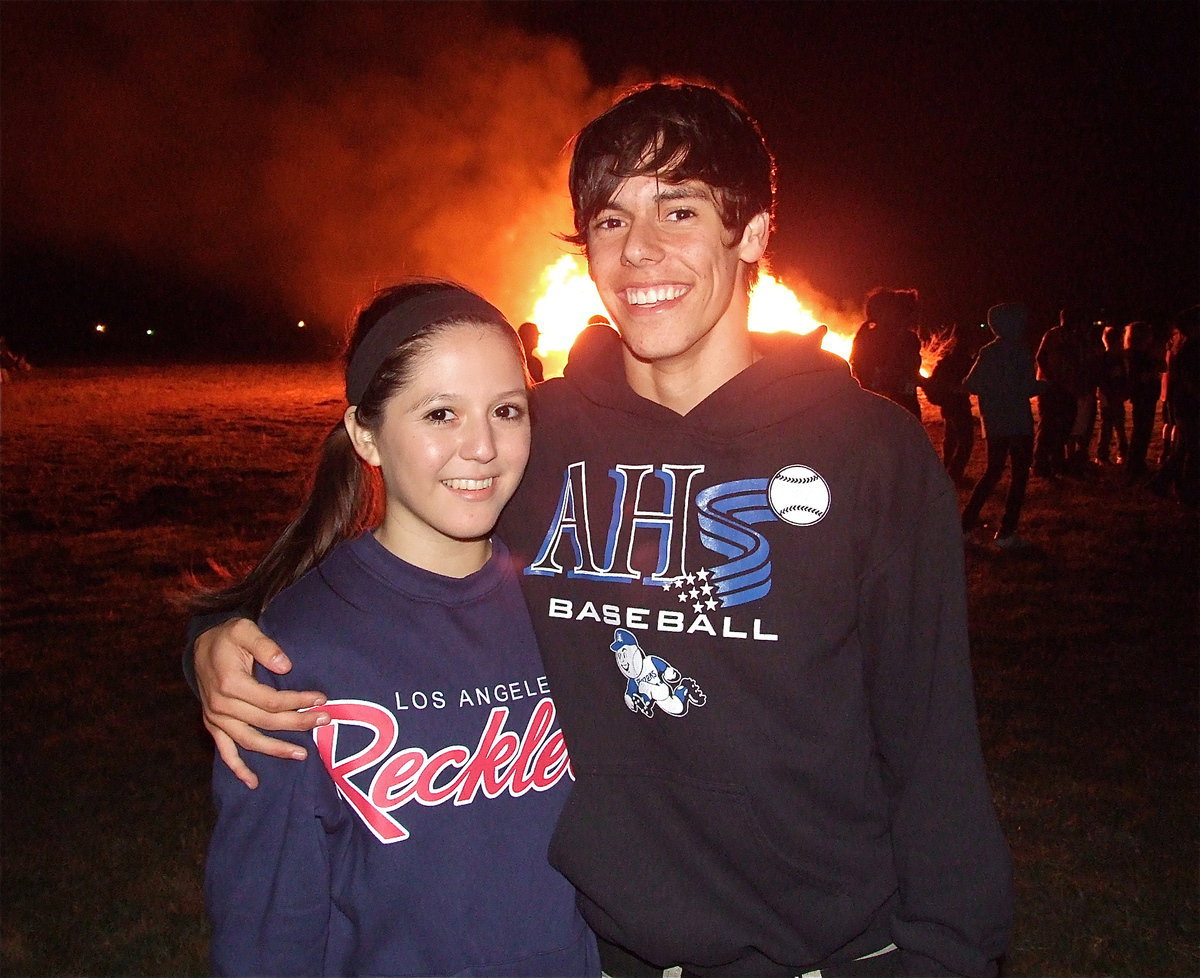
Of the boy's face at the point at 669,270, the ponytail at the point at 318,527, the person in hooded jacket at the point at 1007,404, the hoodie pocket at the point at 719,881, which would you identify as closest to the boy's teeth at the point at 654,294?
the boy's face at the point at 669,270

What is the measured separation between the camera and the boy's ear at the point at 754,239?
2.20m

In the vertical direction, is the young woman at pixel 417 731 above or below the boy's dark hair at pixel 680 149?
below

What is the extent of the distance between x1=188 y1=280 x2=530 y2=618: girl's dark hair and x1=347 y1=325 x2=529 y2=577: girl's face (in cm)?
3

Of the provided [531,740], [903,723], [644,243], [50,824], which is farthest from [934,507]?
[50,824]

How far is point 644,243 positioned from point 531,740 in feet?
3.77

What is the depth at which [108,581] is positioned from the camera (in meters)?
7.91

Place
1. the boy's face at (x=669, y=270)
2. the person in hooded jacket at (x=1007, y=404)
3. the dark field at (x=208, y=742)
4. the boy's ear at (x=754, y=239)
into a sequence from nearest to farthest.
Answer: the boy's face at (x=669, y=270), the boy's ear at (x=754, y=239), the dark field at (x=208, y=742), the person in hooded jacket at (x=1007, y=404)

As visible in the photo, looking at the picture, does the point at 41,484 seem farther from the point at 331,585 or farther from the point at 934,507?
the point at 934,507

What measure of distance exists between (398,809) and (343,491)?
854mm

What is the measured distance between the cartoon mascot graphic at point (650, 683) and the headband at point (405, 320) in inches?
33.0

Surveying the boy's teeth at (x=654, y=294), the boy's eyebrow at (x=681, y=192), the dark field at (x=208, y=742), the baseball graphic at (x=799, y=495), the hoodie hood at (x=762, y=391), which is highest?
the boy's eyebrow at (x=681, y=192)

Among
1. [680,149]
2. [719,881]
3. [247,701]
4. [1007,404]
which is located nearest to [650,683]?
[719,881]

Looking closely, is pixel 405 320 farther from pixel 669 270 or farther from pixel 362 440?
pixel 669 270

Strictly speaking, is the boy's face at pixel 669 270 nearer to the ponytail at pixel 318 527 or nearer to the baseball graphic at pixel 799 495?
the baseball graphic at pixel 799 495
